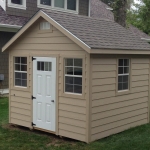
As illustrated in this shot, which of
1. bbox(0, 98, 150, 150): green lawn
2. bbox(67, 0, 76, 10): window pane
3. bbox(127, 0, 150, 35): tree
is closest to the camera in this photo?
bbox(0, 98, 150, 150): green lawn

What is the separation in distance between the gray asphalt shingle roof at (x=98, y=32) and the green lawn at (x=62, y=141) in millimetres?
2373

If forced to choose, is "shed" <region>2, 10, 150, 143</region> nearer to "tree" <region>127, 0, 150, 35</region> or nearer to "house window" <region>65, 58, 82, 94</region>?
"house window" <region>65, 58, 82, 94</region>

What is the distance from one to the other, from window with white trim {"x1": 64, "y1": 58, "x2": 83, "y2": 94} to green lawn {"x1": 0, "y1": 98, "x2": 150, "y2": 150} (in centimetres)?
135

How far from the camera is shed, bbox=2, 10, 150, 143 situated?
787 centimetres

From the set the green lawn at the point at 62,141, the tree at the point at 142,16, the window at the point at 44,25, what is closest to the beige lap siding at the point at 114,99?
the green lawn at the point at 62,141

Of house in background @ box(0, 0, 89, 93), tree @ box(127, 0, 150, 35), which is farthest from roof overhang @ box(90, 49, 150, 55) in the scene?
tree @ box(127, 0, 150, 35)

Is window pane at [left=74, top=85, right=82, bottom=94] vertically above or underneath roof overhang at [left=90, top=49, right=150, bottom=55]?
underneath

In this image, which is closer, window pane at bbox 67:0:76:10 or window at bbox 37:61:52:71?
window at bbox 37:61:52:71

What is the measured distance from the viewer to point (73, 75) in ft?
26.5

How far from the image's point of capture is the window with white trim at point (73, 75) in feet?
26.1

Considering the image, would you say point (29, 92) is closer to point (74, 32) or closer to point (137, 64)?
point (74, 32)

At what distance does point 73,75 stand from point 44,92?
1.15m

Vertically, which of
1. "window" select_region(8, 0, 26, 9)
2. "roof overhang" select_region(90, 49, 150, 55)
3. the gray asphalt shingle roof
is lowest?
"roof overhang" select_region(90, 49, 150, 55)

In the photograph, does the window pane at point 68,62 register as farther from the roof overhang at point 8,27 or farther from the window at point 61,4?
the window at point 61,4
